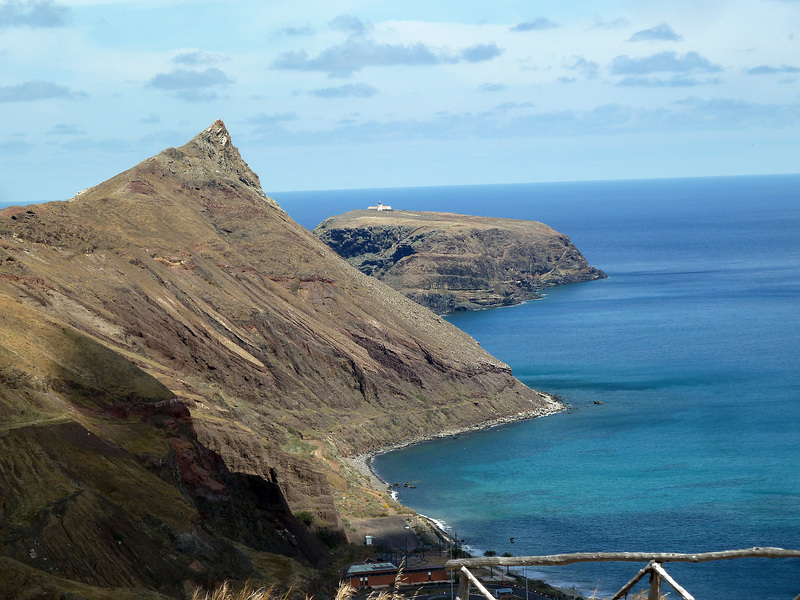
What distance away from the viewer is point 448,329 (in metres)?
151

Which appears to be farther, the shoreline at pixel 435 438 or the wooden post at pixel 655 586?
the shoreline at pixel 435 438

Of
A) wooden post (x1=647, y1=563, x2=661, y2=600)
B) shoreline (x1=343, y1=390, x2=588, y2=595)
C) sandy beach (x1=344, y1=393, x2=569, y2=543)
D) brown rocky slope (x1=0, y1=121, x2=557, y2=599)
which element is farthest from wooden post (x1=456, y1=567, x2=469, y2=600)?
shoreline (x1=343, y1=390, x2=588, y2=595)

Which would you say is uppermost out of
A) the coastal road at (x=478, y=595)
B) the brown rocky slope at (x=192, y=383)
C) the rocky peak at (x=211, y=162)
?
the rocky peak at (x=211, y=162)

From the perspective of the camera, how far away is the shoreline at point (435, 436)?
348 ft

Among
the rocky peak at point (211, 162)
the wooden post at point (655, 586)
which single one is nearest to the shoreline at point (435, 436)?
the rocky peak at point (211, 162)

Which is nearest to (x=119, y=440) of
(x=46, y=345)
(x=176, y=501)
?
(x=176, y=501)

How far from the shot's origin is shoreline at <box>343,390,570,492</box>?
106 m

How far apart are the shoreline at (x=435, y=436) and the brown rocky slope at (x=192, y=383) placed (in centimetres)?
127

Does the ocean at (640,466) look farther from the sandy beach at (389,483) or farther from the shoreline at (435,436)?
the sandy beach at (389,483)

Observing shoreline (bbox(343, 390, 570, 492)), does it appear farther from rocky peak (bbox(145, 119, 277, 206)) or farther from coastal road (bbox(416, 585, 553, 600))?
rocky peak (bbox(145, 119, 277, 206))

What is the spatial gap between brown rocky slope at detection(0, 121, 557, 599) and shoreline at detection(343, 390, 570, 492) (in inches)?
50.1

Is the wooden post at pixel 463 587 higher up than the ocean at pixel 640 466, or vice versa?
the wooden post at pixel 463 587

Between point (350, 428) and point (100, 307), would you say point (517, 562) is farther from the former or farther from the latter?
point (350, 428)

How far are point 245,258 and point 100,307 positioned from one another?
3722cm
